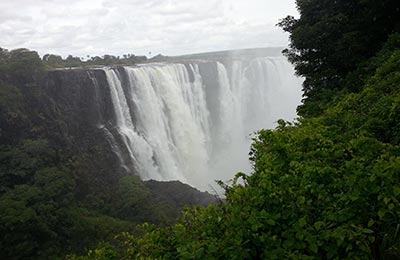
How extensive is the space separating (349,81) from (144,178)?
19280mm

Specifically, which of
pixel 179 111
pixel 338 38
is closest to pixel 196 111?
pixel 179 111

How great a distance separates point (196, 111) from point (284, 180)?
32.8 meters

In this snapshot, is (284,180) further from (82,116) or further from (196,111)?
(196,111)

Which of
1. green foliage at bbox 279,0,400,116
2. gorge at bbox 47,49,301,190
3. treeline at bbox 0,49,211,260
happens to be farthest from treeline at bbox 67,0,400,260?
gorge at bbox 47,49,301,190

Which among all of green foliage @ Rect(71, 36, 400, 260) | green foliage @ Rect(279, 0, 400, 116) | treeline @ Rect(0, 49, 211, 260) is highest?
green foliage @ Rect(279, 0, 400, 116)

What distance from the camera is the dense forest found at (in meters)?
3.11

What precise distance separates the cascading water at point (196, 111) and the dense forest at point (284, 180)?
3.82 meters

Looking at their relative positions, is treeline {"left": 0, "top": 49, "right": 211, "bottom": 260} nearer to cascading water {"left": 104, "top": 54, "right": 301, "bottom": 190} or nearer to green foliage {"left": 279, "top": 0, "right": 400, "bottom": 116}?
cascading water {"left": 104, "top": 54, "right": 301, "bottom": 190}

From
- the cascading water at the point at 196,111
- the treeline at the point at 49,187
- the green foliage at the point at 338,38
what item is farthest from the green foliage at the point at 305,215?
the cascading water at the point at 196,111

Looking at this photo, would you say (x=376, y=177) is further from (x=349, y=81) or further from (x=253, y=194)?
(x=349, y=81)

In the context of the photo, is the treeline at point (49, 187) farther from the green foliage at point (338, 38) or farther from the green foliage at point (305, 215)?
the green foliage at point (305, 215)

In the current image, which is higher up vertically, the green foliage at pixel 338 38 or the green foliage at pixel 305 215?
the green foliage at pixel 338 38

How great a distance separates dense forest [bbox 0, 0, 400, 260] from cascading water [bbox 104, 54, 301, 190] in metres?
3.82

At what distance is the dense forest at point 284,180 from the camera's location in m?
3.11
